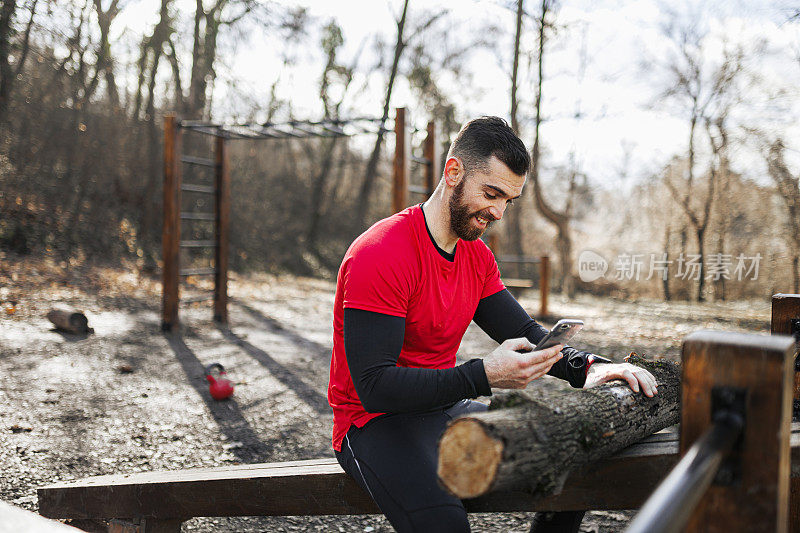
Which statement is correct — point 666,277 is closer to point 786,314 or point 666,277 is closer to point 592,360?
point 786,314

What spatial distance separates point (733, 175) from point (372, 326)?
1275 centimetres

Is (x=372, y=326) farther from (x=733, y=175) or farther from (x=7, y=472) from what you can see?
(x=733, y=175)

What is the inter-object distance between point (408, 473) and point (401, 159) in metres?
4.21

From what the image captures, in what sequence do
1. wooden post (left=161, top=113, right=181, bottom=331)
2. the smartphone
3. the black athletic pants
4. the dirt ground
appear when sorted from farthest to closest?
Result: wooden post (left=161, top=113, right=181, bottom=331)
the dirt ground
the smartphone
the black athletic pants

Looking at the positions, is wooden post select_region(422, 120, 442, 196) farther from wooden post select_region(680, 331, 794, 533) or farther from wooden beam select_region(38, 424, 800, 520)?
wooden post select_region(680, 331, 794, 533)

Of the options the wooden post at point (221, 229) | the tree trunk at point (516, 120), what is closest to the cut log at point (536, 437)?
the wooden post at point (221, 229)

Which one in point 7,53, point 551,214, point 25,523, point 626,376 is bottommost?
point 25,523

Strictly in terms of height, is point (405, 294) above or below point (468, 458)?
above

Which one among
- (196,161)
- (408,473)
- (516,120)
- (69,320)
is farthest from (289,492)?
(516,120)

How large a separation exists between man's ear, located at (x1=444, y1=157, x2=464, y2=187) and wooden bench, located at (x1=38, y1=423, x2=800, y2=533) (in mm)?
932

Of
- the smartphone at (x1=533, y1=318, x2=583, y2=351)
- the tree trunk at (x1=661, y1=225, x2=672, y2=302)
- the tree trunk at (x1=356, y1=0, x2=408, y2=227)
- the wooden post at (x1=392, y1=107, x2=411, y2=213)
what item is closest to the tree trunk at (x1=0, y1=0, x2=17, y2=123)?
the tree trunk at (x1=356, y1=0, x2=408, y2=227)

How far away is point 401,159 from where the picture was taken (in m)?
5.56

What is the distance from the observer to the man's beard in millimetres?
1952

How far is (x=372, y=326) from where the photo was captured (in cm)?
168
